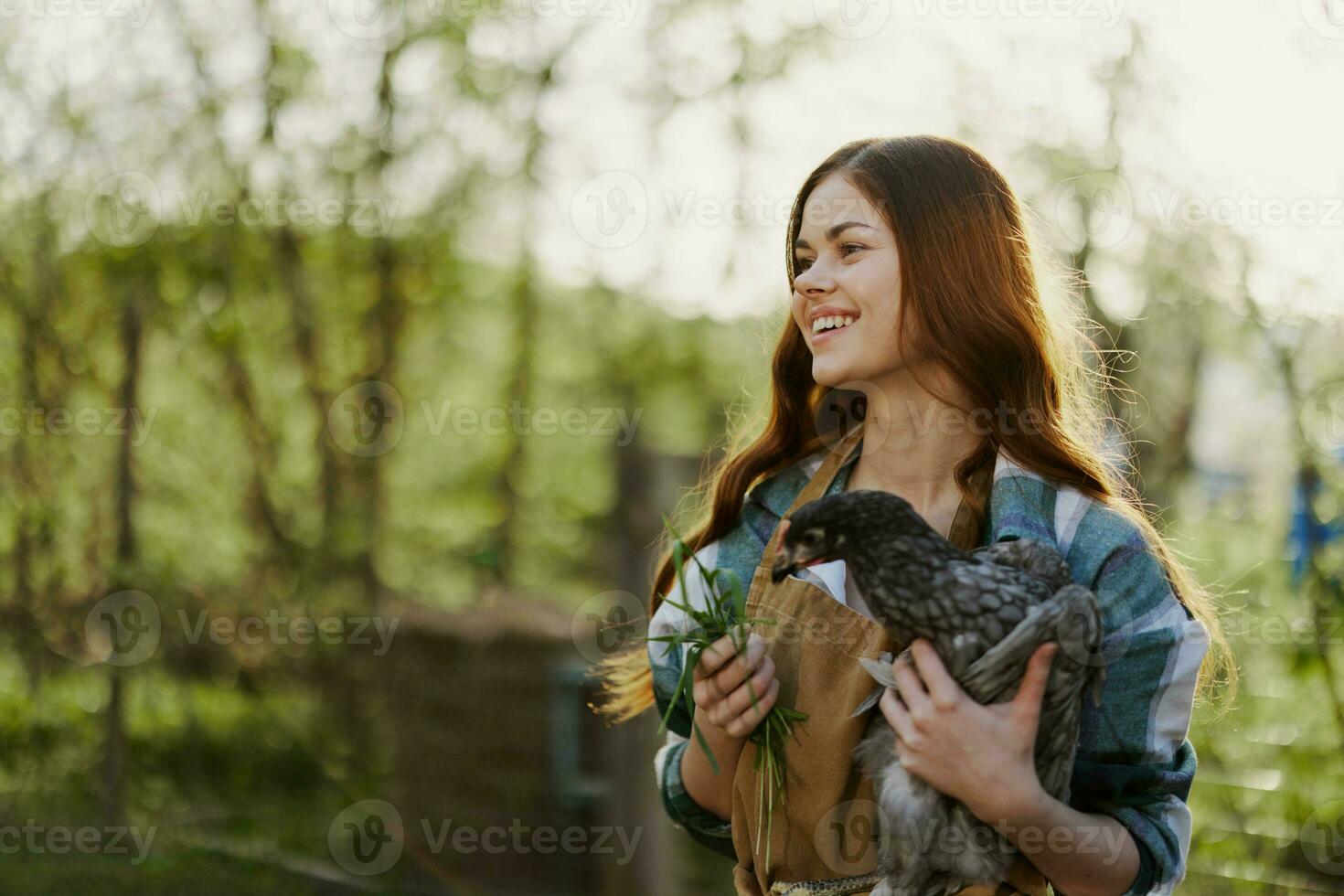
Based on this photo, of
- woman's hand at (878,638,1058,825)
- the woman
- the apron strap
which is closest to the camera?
woman's hand at (878,638,1058,825)

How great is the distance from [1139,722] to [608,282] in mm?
6331

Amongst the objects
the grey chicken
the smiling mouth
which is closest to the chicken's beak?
the grey chicken

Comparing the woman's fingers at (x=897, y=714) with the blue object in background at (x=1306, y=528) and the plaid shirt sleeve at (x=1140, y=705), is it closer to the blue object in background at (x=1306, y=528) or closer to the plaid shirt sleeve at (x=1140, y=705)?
the plaid shirt sleeve at (x=1140, y=705)

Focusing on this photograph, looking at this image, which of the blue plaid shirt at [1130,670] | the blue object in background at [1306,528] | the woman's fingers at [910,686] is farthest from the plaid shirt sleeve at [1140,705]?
the blue object in background at [1306,528]

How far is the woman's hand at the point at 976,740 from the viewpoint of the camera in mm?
1734

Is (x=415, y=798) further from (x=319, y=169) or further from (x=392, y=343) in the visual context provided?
(x=319, y=169)

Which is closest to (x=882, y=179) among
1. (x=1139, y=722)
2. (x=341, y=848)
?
(x=1139, y=722)

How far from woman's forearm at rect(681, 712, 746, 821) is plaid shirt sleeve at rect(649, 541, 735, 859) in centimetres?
3

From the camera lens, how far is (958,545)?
2.11 meters

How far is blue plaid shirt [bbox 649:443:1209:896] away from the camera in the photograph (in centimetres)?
193

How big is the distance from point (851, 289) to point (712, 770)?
981 mm

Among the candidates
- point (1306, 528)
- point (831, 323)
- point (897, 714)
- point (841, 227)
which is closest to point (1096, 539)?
point (897, 714)

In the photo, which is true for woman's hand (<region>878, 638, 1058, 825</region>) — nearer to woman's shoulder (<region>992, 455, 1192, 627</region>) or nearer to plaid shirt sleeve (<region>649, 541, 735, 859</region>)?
woman's shoulder (<region>992, 455, 1192, 627</region>)

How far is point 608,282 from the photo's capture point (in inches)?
312
